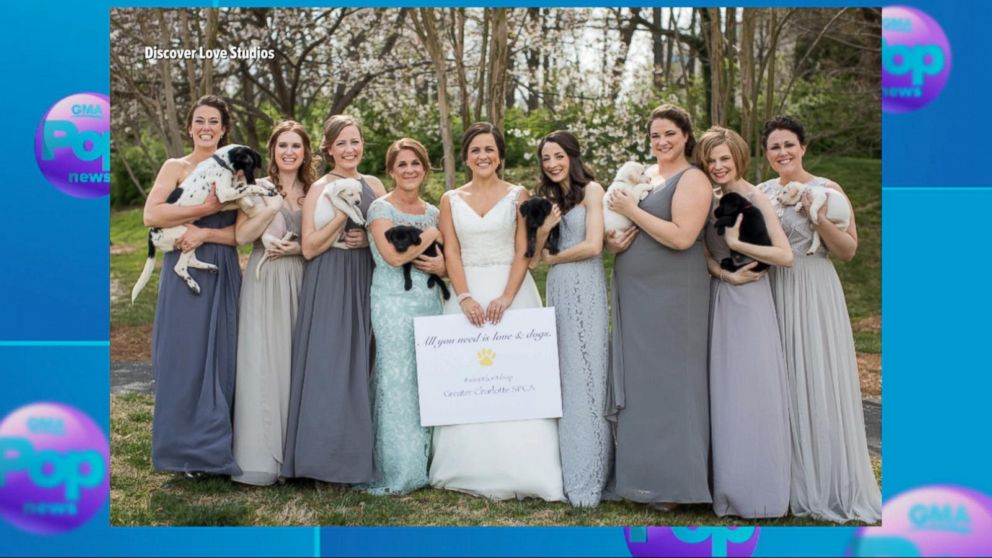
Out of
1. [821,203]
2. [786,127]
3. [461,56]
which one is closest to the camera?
[821,203]

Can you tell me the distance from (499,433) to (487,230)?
3.37 feet

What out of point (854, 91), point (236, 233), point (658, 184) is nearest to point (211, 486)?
point (236, 233)

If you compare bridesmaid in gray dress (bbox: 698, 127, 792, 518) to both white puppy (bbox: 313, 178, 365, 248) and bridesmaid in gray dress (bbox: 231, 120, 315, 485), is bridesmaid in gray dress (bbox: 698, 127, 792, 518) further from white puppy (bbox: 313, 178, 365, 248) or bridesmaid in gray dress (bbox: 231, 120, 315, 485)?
bridesmaid in gray dress (bbox: 231, 120, 315, 485)

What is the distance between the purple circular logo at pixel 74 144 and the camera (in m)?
4.69

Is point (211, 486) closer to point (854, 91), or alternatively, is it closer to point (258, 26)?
point (258, 26)

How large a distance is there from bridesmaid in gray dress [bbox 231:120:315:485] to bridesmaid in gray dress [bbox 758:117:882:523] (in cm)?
247

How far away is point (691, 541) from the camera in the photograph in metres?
4.74

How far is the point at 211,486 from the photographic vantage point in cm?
521

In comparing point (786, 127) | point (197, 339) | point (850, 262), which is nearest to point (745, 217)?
point (786, 127)

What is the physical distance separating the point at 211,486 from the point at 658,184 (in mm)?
2752

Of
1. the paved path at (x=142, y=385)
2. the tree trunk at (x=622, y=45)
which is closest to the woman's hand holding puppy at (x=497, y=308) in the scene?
the tree trunk at (x=622, y=45)

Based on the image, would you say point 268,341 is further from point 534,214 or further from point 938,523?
point 938,523

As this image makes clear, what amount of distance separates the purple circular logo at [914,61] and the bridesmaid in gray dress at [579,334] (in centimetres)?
147

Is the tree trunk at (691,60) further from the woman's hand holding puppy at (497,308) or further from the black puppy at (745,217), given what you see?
the woman's hand holding puppy at (497,308)
